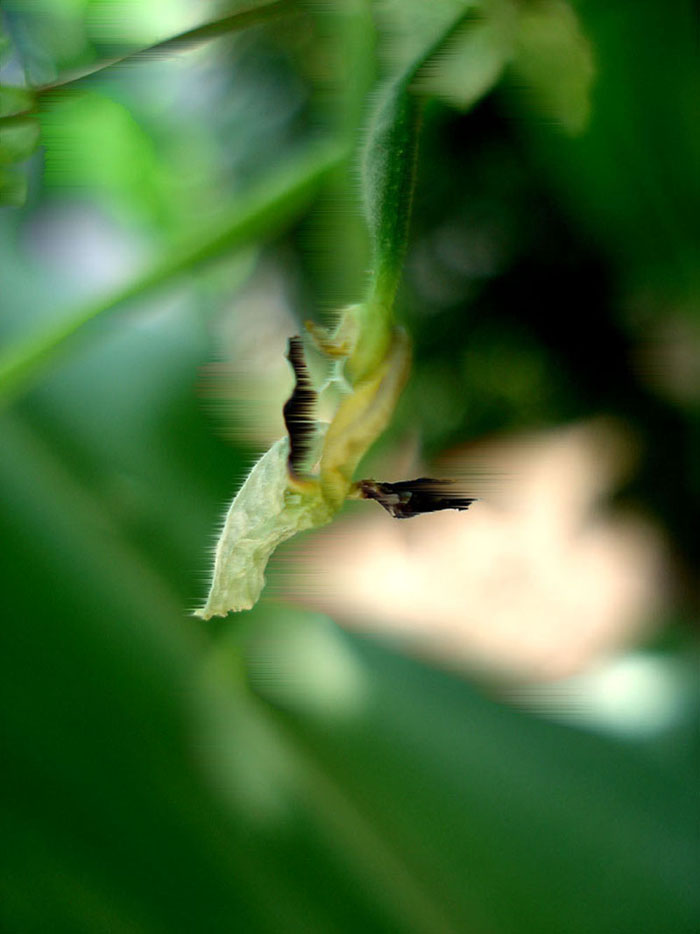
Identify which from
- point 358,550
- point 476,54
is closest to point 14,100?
point 476,54

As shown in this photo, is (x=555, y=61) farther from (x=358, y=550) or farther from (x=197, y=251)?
(x=358, y=550)

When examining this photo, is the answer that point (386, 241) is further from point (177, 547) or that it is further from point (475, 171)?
point (177, 547)

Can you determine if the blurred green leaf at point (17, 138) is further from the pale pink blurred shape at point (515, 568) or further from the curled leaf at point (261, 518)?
the pale pink blurred shape at point (515, 568)

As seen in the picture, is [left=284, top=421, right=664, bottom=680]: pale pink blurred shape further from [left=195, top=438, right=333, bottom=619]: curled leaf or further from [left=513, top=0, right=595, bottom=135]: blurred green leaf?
[left=195, top=438, right=333, bottom=619]: curled leaf

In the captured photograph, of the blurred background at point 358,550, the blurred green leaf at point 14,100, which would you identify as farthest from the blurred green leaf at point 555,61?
the blurred green leaf at point 14,100

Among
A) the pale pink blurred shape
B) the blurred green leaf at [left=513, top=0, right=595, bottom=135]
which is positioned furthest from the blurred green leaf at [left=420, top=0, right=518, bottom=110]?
the pale pink blurred shape

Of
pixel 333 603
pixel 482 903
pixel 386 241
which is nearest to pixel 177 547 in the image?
pixel 333 603
